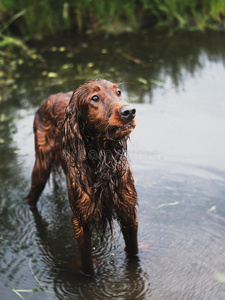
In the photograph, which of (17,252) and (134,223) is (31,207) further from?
(134,223)

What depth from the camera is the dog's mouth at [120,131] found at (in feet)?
10.8

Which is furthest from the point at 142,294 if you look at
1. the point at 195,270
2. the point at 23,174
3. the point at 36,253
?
the point at 23,174

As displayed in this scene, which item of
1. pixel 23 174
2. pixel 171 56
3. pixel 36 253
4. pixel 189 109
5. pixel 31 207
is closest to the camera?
pixel 36 253

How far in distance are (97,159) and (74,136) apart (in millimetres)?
256

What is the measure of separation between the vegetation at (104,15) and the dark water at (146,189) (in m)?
1.44

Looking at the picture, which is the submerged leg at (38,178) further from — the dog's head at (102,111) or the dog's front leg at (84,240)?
the dog's head at (102,111)

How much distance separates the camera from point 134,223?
13.1 ft

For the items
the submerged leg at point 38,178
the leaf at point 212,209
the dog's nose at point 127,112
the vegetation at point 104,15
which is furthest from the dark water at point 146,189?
the vegetation at point 104,15

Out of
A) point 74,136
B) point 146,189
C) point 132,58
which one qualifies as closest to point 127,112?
point 74,136

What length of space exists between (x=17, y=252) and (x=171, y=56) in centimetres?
578

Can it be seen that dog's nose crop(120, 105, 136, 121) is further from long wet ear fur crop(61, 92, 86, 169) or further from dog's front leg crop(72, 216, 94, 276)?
dog's front leg crop(72, 216, 94, 276)

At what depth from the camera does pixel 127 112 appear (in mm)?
3207

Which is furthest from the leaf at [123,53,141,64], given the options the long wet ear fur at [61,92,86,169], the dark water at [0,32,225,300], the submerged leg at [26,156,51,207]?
the long wet ear fur at [61,92,86,169]

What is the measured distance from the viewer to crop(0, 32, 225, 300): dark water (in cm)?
402
